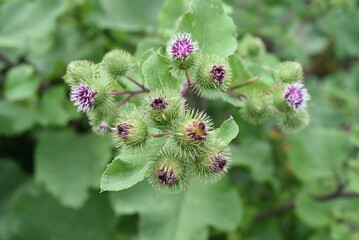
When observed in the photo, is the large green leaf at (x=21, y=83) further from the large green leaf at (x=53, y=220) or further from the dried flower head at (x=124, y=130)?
the dried flower head at (x=124, y=130)

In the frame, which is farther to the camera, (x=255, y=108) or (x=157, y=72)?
(x=255, y=108)

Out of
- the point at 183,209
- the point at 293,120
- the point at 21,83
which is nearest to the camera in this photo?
the point at 293,120

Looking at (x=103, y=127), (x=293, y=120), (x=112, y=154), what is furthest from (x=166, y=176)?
(x=112, y=154)

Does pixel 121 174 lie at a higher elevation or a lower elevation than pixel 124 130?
lower

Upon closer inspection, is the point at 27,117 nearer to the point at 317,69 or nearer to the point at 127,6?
the point at 127,6

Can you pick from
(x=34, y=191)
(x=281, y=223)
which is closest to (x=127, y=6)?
(x=34, y=191)

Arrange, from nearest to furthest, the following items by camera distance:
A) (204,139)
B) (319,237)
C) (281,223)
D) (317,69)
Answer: (204,139), (319,237), (281,223), (317,69)

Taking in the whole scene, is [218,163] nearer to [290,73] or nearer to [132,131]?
[132,131]
